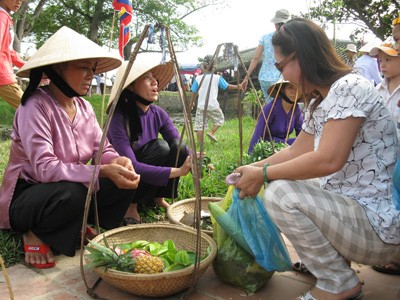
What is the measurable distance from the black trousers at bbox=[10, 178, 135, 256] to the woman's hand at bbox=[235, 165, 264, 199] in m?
0.89

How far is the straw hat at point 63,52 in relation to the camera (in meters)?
2.13

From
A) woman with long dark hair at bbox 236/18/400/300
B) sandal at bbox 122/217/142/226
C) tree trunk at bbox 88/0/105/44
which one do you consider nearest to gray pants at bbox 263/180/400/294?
woman with long dark hair at bbox 236/18/400/300

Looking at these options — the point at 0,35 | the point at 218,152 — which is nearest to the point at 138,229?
the point at 0,35

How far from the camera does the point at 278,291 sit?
1.87m

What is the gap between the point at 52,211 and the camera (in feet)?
6.80

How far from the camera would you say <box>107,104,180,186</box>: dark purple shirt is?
2.55m

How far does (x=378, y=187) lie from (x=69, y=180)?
1.50m

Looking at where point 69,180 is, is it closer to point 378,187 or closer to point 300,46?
point 300,46

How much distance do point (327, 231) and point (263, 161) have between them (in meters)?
0.60

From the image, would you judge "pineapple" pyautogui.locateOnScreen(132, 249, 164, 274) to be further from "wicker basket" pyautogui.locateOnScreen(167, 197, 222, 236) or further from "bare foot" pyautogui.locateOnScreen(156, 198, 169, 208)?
"bare foot" pyautogui.locateOnScreen(156, 198, 169, 208)

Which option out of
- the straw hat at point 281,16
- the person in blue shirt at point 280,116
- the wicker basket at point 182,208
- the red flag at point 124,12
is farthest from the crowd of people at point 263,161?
the straw hat at point 281,16

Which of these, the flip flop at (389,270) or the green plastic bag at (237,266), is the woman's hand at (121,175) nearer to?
the green plastic bag at (237,266)

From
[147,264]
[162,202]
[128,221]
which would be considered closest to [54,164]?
[147,264]

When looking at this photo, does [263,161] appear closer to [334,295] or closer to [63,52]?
[334,295]
